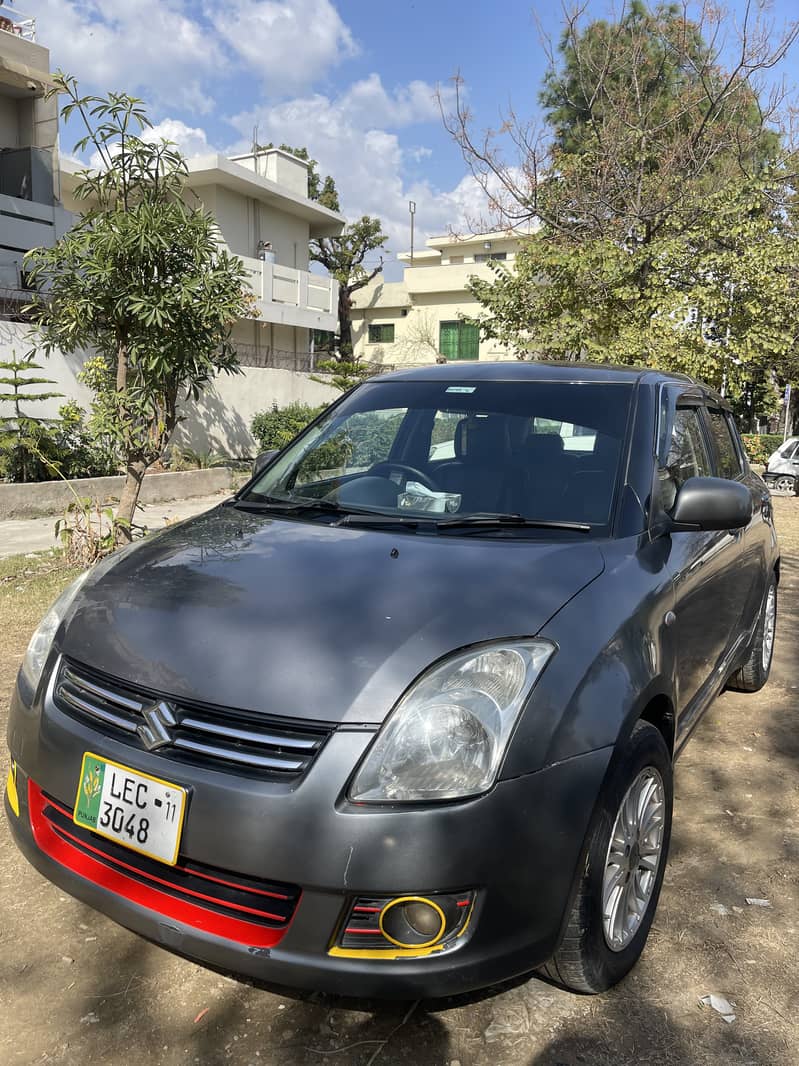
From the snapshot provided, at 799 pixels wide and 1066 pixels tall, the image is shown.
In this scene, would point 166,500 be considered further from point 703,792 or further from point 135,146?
point 703,792

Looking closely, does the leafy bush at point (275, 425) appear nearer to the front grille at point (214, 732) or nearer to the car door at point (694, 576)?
the car door at point (694, 576)

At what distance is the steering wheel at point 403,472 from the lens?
3.02 metres

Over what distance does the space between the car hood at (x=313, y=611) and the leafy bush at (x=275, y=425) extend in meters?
14.4

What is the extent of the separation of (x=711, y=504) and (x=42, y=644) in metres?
2.07

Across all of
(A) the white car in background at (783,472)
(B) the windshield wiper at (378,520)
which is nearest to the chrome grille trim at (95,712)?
(B) the windshield wiper at (378,520)

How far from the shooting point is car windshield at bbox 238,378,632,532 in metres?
2.70

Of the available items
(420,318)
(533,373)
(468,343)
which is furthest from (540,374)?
(420,318)

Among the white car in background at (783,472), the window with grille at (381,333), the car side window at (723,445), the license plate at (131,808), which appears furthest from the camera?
the window with grille at (381,333)

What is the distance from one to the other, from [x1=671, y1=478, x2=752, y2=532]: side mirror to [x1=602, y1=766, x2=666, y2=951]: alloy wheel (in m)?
0.82

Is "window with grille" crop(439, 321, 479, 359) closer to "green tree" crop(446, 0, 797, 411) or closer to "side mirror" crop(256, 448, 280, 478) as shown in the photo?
"green tree" crop(446, 0, 797, 411)

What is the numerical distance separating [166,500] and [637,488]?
9856mm

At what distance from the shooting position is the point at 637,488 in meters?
2.67

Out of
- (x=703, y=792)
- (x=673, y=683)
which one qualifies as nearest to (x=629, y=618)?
(x=673, y=683)

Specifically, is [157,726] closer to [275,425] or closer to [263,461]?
[263,461]
